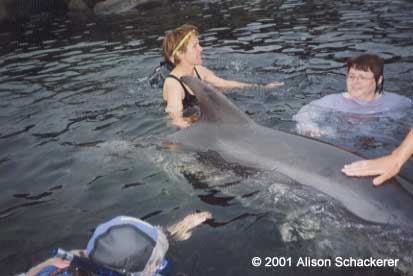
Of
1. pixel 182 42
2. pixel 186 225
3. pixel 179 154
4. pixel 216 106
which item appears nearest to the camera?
pixel 186 225

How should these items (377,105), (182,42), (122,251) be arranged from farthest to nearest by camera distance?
1. (182,42)
2. (377,105)
3. (122,251)

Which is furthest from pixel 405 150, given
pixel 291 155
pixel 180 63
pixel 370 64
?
pixel 180 63

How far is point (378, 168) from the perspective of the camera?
3783 mm

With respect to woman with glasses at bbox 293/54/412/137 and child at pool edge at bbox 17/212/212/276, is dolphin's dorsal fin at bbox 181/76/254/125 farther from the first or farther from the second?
child at pool edge at bbox 17/212/212/276

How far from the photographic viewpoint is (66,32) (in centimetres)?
1845

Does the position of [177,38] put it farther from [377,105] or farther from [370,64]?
[377,105]

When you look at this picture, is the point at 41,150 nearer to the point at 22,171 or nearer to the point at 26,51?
the point at 22,171

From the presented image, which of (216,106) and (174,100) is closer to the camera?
(216,106)

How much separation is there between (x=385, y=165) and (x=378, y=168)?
2.4 inches

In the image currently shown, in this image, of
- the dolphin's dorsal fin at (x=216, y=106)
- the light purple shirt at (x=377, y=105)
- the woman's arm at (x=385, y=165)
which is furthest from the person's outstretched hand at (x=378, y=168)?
the light purple shirt at (x=377, y=105)

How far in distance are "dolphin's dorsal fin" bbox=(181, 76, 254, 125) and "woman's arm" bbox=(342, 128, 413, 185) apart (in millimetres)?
1379

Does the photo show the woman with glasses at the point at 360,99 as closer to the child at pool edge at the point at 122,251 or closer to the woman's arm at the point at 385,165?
the woman's arm at the point at 385,165

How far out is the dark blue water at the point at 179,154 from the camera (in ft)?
13.0

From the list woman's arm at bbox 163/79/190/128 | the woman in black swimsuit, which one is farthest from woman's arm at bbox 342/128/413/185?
woman's arm at bbox 163/79/190/128
